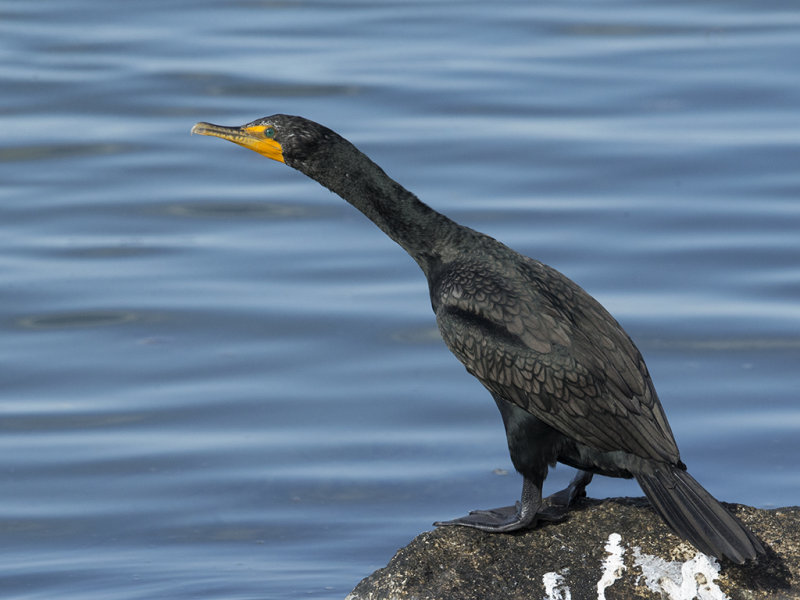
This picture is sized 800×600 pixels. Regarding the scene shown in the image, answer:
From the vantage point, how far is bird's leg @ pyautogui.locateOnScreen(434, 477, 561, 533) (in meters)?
5.16

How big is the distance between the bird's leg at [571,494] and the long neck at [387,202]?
3.18ft

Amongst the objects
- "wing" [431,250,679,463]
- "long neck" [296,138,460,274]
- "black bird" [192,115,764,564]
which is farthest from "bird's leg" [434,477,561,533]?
"long neck" [296,138,460,274]

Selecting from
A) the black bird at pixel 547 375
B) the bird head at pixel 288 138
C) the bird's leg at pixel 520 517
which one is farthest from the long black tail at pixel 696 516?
the bird head at pixel 288 138

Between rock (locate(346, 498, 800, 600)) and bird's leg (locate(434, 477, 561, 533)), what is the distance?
0.04 meters

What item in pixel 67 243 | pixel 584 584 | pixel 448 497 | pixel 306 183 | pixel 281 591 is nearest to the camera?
pixel 584 584

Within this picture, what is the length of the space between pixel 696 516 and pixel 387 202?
1.72 metres

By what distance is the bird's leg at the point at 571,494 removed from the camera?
536cm

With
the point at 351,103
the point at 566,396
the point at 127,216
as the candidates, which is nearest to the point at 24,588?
the point at 566,396

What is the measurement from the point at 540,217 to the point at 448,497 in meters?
2.88

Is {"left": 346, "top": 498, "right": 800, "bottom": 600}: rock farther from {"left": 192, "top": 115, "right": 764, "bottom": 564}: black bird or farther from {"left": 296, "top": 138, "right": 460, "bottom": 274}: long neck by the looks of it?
{"left": 296, "top": 138, "right": 460, "bottom": 274}: long neck

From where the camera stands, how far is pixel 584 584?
4.85 m

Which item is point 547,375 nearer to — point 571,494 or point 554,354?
point 554,354

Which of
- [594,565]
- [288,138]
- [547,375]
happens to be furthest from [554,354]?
[288,138]

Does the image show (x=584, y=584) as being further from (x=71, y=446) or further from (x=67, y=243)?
(x=67, y=243)
